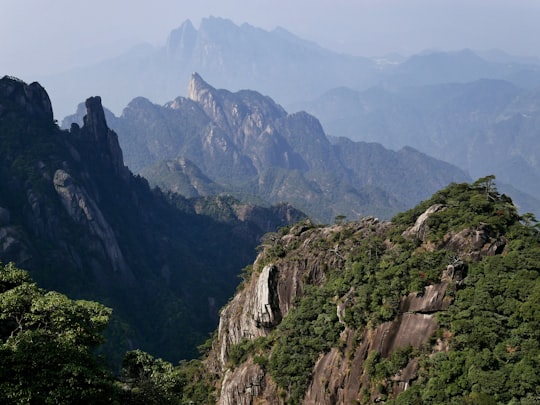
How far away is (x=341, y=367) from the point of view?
44906mm

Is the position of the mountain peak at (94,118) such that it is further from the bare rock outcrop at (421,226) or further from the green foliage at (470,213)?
the bare rock outcrop at (421,226)

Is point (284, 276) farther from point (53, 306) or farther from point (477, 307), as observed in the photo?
point (53, 306)

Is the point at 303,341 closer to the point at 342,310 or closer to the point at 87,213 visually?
the point at 342,310

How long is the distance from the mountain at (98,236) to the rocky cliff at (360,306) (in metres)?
49.6

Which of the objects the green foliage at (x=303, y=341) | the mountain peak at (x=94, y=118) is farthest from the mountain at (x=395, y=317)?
the mountain peak at (x=94, y=118)

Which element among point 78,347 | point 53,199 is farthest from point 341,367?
point 53,199

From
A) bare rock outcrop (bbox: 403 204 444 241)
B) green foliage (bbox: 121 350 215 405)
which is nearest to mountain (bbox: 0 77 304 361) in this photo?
green foliage (bbox: 121 350 215 405)

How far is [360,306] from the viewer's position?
4538 centimetres

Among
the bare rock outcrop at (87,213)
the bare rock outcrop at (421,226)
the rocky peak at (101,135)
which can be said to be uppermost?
the rocky peak at (101,135)

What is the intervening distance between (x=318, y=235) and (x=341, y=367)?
20515 millimetres

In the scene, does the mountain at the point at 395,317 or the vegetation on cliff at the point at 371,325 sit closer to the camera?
the vegetation on cliff at the point at 371,325

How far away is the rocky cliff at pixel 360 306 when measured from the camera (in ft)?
133

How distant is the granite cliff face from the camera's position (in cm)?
4091

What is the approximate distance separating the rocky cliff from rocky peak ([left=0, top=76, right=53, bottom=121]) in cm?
9230
